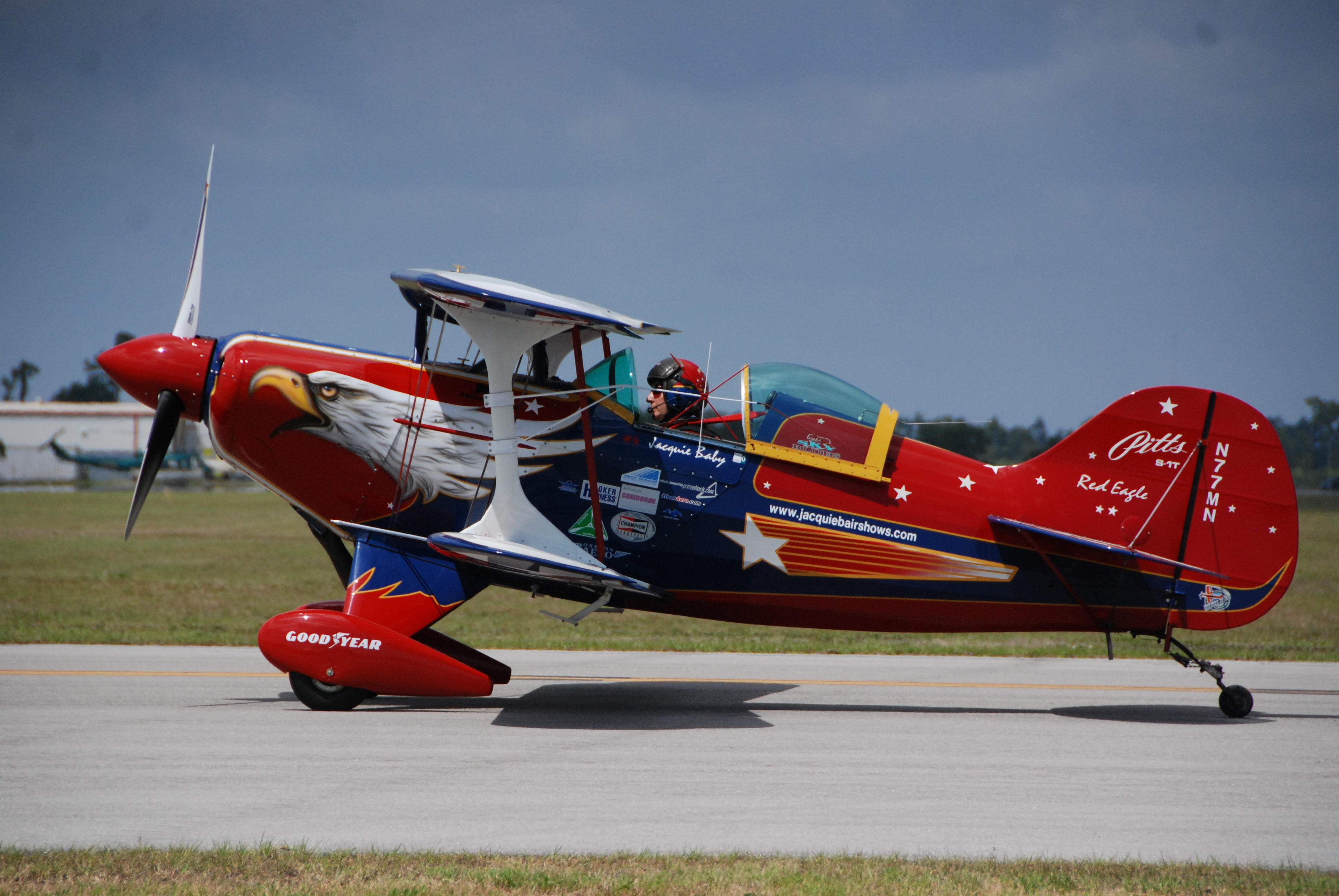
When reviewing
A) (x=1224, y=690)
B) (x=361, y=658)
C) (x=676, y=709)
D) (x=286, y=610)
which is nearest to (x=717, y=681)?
(x=676, y=709)

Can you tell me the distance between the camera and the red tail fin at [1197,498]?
27.9 feet

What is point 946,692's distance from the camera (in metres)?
9.84

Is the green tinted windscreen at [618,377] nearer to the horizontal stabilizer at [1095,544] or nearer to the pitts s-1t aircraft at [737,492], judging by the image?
the pitts s-1t aircraft at [737,492]

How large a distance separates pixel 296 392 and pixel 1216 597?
7.94m

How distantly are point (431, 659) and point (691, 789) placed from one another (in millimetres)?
2602

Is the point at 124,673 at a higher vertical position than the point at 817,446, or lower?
lower

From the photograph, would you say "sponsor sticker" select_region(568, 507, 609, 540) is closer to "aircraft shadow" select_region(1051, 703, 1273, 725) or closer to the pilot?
the pilot

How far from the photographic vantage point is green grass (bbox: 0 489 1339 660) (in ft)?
42.5

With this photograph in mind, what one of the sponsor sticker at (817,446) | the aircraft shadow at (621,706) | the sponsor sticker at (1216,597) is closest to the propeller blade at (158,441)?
the aircraft shadow at (621,706)

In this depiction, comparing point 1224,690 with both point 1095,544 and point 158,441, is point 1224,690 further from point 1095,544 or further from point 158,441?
point 158,441

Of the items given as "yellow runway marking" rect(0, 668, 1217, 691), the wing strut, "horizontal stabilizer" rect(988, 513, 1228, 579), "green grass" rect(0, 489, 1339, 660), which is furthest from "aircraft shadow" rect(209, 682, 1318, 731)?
"green grass" rect(0, 489, 1339, 660)

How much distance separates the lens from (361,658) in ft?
25.5

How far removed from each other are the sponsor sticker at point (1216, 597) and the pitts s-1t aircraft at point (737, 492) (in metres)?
0.03

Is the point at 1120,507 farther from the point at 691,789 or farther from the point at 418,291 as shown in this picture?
the point at 418,291
